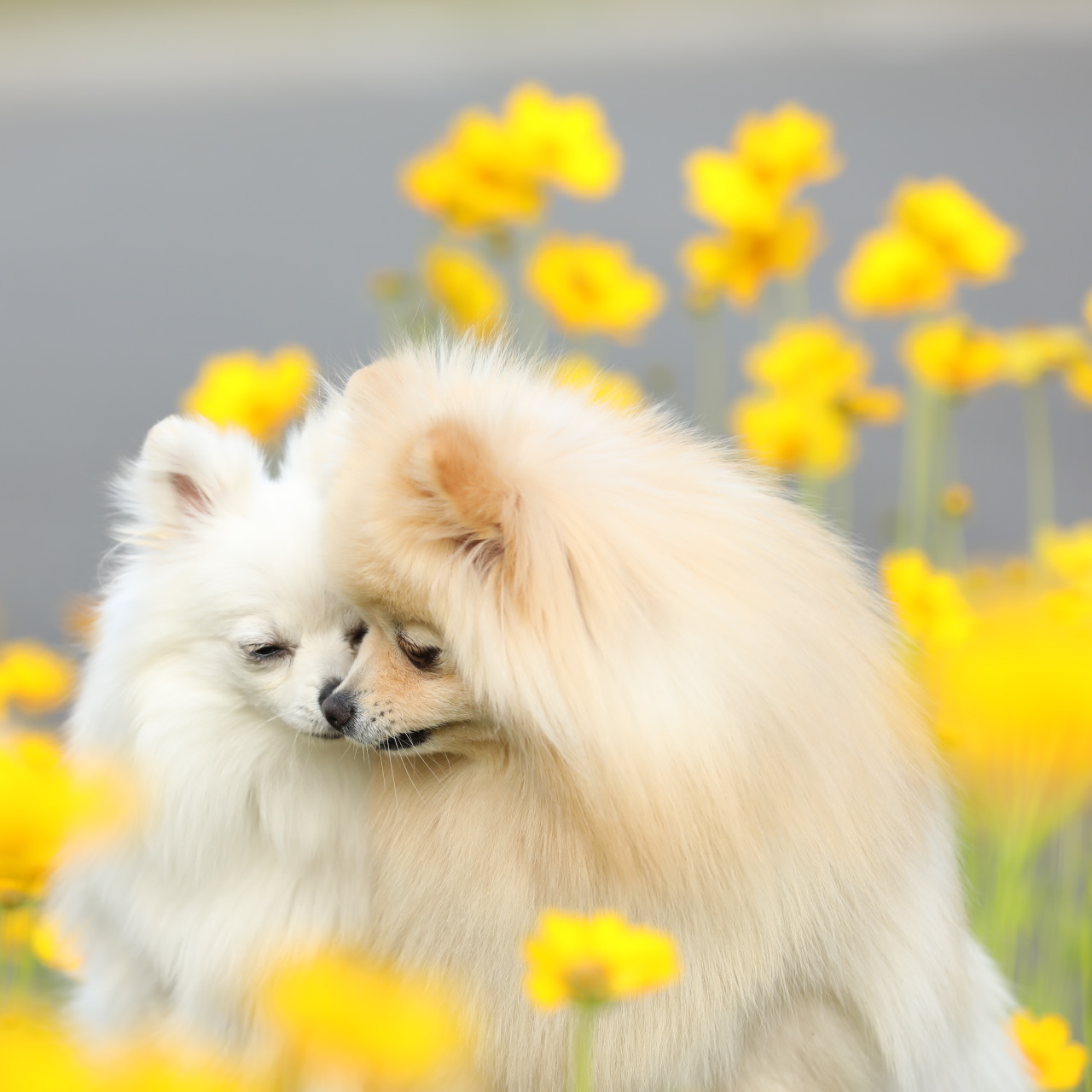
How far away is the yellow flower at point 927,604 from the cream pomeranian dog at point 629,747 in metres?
0.59

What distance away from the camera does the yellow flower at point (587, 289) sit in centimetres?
300

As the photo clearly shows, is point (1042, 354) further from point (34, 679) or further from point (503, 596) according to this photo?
point (34, 679)

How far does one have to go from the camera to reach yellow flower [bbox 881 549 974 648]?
7.80 feet

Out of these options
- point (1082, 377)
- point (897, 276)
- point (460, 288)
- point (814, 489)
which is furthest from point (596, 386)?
point (814, 489)

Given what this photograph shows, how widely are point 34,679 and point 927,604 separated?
5.09ft

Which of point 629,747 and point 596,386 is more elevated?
point 596,386

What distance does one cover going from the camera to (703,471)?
1821 millimetres

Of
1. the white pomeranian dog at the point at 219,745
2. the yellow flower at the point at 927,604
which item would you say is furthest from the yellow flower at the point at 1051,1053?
the white pomeranian dog at the point at 219,745

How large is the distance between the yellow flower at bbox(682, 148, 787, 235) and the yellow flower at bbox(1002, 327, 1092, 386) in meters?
0.58

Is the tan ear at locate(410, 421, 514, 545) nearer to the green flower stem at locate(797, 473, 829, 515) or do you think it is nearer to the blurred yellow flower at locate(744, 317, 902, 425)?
the green flower stem at locate(797, 473, 829, 515)

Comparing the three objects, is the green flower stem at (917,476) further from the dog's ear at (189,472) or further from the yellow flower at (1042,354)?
→ the dog's ear at (189,472)

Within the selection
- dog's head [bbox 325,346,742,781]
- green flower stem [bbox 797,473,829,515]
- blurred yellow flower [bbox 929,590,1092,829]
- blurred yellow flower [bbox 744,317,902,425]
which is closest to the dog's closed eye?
dog's head [bbox 325,346,742,781]

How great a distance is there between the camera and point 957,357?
9.26 feet

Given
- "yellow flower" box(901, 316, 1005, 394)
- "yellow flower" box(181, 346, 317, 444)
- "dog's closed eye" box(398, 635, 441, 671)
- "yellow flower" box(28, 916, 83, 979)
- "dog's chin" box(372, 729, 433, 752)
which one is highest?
"yellow flower" box(901, 316, 1005, 394)
